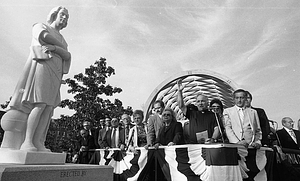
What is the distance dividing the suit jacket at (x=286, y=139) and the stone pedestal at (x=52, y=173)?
4.97 metres

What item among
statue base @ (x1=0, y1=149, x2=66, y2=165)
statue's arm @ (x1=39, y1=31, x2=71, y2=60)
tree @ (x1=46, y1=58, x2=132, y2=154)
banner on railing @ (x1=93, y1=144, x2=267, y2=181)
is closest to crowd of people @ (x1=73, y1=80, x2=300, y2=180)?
banner on railing @ (x1=93, y1=144, x2=267, y2=181)

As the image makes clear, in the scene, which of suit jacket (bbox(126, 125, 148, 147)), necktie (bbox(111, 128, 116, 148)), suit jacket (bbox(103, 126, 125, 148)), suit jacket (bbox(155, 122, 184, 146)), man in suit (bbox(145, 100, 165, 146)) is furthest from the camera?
necktie (bbox(111, 128, 116, 148))

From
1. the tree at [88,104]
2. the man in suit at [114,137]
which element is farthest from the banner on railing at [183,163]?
the tree at [88,104]

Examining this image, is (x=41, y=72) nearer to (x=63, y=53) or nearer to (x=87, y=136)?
(x=63, y=53)

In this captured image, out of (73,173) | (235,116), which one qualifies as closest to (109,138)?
(235,116)

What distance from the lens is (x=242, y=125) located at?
180 inches

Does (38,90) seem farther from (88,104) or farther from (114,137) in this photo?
(88,104)

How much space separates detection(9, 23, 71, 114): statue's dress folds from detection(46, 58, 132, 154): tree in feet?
27.9

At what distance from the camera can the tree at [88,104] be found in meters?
12.4

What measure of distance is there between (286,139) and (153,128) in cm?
356

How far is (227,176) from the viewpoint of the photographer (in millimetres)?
3938

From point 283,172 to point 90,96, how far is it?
997 cm

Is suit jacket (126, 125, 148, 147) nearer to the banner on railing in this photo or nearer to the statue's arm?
the banner on railing

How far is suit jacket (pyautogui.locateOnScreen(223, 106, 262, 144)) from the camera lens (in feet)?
14.8
